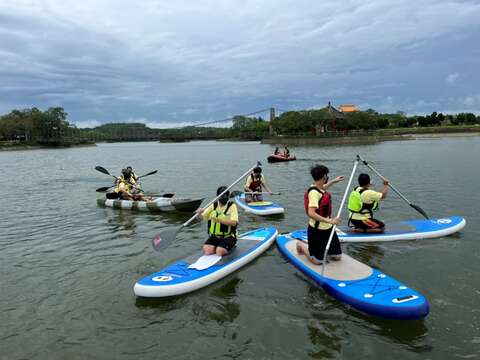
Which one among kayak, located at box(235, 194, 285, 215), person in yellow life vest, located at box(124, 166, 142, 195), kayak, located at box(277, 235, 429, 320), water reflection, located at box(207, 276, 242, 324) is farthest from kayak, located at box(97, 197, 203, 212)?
kayak, located at box(277, 235, 429, 320)

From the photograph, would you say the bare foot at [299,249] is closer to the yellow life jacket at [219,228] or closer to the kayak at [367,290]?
the kayak at [367,290]

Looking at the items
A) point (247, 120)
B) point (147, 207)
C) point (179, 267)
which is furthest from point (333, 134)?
point (247, 120)

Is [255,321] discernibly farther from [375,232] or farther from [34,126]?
[34,126]

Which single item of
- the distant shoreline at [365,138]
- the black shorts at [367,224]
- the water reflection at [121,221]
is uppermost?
the distant shoreline at [365,138]

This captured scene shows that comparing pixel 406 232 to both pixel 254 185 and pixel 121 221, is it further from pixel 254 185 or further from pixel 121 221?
pixel 121 221

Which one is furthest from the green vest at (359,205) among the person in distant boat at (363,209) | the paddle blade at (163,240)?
the paddle blade at (163,240)

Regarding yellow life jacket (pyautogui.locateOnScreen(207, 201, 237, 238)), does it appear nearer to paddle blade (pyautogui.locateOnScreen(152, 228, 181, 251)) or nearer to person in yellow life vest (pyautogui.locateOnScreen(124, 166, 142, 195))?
paddle blade (pyautogui.locateOnScreen(152, 228, 181, 251))

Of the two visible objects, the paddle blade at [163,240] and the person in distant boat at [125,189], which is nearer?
the paddle blade at [163,240]

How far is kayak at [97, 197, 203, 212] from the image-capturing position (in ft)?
45.8

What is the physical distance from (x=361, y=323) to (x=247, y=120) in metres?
195

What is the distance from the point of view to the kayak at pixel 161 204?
13.9m

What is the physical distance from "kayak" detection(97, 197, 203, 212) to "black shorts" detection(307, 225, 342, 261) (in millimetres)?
6846

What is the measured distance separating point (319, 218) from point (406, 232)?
4.35 m

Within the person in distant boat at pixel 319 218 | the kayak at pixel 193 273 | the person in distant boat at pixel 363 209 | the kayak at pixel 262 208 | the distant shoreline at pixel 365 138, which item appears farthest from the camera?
the distant shoreline at pixel 365 138
